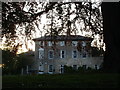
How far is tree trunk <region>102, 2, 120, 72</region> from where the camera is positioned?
15.5 m

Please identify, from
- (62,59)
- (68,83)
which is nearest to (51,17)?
(68,83)

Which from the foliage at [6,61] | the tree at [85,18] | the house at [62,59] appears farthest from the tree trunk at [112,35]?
the house at [62,59]

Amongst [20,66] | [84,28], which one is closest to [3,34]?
[84,28]

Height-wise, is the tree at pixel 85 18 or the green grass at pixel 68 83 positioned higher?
the tree at pixel 85 18

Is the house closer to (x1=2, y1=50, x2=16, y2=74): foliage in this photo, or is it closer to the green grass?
(x1=2, y1=50, x2=16, y2=74): foliage

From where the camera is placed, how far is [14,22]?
17.4 m

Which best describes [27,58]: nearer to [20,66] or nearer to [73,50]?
[20,66]

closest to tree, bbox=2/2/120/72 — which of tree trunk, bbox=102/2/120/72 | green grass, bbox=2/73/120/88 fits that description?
tree trunk, bbox=102/2/120/72

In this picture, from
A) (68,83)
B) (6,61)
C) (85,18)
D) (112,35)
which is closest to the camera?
(68,83)

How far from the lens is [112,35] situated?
1592cm

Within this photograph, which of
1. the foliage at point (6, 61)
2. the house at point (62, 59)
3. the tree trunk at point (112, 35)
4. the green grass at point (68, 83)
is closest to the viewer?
the green grass at point (68, 83)

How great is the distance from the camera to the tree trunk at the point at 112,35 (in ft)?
50.9

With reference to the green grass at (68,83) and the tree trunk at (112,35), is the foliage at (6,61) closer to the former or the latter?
the tree trunk at (112,35)

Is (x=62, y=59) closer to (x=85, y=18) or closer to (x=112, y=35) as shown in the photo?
(x=85, y=18)
